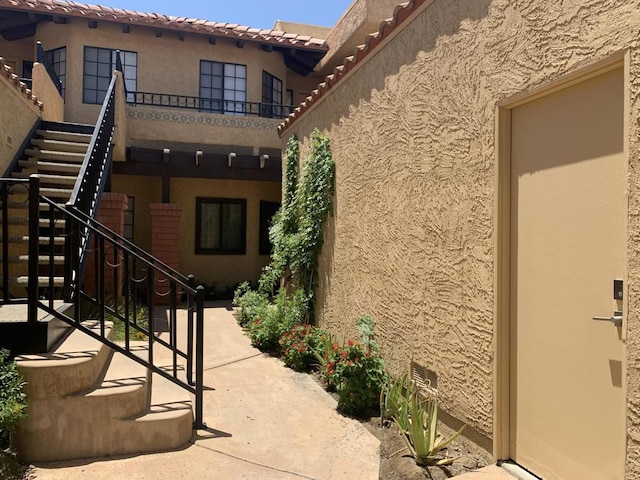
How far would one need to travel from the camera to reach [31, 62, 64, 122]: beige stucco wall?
837 cm

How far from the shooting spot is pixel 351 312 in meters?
5.57

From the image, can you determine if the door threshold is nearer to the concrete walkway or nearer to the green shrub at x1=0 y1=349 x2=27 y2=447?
the concrete walkway

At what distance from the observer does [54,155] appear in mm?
7145

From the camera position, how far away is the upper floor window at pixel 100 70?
1236 centimetres

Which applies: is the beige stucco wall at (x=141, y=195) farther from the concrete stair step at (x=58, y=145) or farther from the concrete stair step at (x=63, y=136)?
the concrete stair step at (x=58, y=145)

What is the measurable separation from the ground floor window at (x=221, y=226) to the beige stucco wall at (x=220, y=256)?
112mm

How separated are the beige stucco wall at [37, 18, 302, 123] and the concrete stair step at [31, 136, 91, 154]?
4.99m

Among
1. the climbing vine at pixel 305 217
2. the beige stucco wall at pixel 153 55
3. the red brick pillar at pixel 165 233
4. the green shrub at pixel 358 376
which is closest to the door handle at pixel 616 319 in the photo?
the green shrub at pixel 358 376

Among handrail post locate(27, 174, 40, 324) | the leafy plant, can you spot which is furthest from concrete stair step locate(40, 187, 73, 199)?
the leafy plant

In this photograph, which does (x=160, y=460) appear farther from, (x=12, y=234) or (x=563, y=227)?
(x=12, y=234)

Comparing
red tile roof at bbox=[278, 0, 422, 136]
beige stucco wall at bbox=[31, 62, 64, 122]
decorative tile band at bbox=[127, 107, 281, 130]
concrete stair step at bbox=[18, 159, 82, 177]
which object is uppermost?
decorative tile band at bbox=[127, 107, 281, 130]

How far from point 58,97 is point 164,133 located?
265cm

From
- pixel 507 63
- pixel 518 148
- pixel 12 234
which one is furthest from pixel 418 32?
pixel 12 234

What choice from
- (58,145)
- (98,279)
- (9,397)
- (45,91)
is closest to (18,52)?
(45,91)
